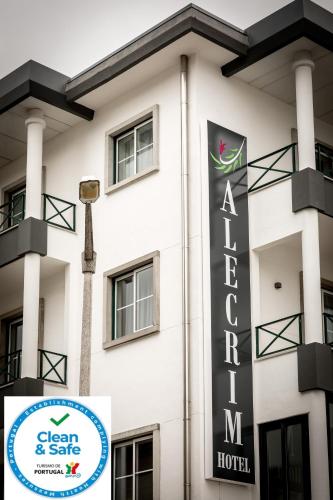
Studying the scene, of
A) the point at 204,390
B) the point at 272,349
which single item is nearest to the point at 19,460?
the point at 204,390

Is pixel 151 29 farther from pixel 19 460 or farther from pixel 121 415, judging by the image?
pixel 19 460

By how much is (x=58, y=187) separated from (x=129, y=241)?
3863mm

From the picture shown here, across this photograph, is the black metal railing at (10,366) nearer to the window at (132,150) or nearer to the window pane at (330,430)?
the window at (132,150)

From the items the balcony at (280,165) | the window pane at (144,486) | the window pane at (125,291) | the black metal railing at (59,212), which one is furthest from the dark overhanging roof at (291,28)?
the window pane at (144,486)

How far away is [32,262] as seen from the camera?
29594mm

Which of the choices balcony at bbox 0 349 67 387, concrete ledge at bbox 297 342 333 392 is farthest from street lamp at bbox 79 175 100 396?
balcony at bbox 0 349 67 387

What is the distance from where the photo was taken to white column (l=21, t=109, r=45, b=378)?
→ 1134 inches

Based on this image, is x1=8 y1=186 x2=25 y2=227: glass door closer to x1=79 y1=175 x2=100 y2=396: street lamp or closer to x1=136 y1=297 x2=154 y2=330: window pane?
x1=136 y1=297 x2=154 y2=330: window pane

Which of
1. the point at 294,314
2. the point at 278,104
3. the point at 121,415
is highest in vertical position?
the point at 278,104

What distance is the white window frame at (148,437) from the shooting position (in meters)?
26.0

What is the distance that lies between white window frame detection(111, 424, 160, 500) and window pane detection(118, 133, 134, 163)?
24.3 feet

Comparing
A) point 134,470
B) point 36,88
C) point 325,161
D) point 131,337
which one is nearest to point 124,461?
point 134,470

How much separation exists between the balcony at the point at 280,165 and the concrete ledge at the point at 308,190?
0.55 meters

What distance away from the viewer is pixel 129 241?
1145 inches
